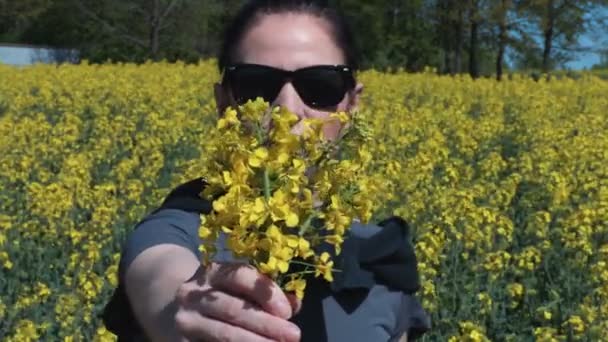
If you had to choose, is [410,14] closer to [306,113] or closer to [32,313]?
[32,313]

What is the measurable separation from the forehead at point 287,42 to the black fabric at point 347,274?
20 centimetres

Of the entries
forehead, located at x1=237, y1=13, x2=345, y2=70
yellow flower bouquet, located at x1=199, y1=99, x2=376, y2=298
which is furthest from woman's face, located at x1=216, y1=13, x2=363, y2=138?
yellow flower bouquet, located at x1=199, y1=99, x2=376, y2=298

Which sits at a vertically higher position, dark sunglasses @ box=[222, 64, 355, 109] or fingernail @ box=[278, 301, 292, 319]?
dark sunglasses @ box=[222, 64, 355, 109]

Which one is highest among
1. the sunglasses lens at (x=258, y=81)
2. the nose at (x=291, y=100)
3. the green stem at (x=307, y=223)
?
the sunglasses lens at (x=258, y=81)

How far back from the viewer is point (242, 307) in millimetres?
902

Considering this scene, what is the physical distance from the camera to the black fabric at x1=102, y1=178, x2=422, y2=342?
1.31 m

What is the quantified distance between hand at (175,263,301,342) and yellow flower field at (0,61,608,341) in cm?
22

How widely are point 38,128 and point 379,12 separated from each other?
92.3 feet

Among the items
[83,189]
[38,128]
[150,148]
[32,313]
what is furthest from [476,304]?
[38,128]

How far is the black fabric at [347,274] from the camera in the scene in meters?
1.31

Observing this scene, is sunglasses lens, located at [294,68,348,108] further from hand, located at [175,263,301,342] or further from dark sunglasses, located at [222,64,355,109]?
hand, located at [175,263,301,342]

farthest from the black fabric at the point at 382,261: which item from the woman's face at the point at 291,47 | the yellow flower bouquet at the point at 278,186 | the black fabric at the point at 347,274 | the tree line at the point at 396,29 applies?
the tree line at the point at 396,29

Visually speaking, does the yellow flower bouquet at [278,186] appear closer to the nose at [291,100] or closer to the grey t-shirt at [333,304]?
the grey t-shirt at [333,304]

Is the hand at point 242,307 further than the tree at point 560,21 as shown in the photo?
No
